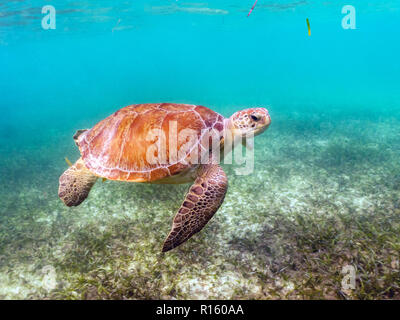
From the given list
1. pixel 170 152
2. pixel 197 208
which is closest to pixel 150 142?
pixel 170 152

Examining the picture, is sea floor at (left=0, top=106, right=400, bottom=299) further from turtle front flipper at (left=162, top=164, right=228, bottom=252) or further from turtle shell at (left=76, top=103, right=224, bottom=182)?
turtle shell at (left=76, top=103, right=224, bottom=182)

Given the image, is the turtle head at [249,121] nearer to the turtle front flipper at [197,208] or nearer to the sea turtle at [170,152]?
the sea turtle at [170,152]

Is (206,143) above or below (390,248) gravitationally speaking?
above

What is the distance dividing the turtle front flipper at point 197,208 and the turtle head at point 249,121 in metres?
0.84

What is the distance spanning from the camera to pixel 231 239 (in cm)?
327

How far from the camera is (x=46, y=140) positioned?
10656 mm

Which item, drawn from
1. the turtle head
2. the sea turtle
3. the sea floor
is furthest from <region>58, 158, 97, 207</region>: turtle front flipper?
the turtle head

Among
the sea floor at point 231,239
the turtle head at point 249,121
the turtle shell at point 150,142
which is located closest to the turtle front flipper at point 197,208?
the turtle shell at point 150,142

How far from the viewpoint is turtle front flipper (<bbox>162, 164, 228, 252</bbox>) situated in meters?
2.51

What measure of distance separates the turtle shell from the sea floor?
1.14 meters

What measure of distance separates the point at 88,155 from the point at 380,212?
4.76 meters

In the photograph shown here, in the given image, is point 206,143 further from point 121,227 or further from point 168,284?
point 121,227
